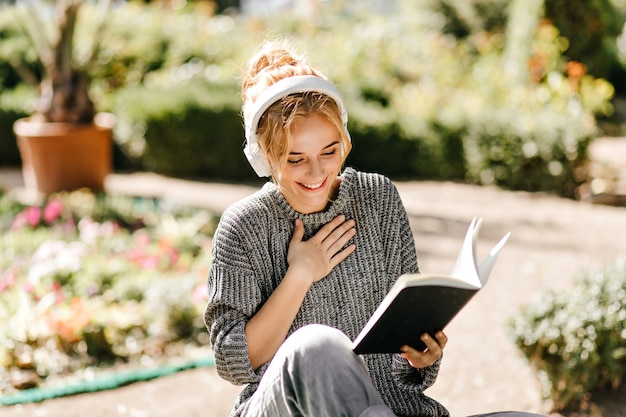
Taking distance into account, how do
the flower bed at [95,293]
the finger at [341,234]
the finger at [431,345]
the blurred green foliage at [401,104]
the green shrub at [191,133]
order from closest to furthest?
the finger at [431,345] → the finger at [341,234] → the flower bed at [95,293] → the blurred green foliage at [401,104] → the green shrub at [191,133]

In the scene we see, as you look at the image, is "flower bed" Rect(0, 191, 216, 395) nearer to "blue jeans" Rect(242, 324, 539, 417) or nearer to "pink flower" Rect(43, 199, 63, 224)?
"pink flower" Rect(43, 199, 63, 224)

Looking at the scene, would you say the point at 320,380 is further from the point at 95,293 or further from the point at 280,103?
the point at 95,293

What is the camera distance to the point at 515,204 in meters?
8.20

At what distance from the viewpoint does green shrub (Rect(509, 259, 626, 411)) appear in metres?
3.41

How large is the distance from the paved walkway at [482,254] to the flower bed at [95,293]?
1.50ft

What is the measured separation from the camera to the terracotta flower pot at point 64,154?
321 inches

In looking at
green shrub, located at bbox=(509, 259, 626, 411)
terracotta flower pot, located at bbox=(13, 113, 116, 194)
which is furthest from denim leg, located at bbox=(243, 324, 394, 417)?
terracotta flower pot, located at bbox=(13, 113, 116, 194)

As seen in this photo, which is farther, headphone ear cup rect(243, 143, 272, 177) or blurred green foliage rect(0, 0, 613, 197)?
blurred green foliage rect(0, 0, 613, 197)

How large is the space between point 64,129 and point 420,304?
7025 millimetres

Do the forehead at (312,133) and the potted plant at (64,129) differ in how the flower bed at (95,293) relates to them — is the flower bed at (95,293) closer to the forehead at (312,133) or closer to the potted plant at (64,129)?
the potted plant at (64,129)

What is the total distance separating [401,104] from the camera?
10609 millimetres

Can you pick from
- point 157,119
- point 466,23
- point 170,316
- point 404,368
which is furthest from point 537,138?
point 466,23

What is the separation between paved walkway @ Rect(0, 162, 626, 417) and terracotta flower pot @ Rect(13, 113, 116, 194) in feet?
2.07

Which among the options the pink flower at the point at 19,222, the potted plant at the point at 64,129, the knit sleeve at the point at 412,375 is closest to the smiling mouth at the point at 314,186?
the knit sleeve at the point at 412,375
